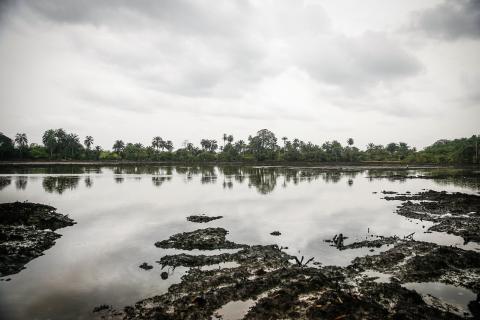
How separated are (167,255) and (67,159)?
171 metres

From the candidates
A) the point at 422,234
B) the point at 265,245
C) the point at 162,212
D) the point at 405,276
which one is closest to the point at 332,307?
the point at 405,276

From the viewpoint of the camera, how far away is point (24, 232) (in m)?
22.9

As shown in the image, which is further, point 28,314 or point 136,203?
point 136,203

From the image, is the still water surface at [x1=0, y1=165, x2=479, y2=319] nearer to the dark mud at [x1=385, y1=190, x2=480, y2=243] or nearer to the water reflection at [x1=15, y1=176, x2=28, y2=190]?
the water reflection at [x1=15, y1=176, x2=28, y2=190]

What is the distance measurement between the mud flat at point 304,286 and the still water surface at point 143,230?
1416 millimetres

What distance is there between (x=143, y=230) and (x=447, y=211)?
109 ft

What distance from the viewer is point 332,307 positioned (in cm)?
1189

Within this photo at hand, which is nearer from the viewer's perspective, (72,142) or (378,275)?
(378,275)

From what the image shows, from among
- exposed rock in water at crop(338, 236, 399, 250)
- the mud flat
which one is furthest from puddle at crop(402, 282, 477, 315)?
exposed rock in water at crop(338, 236, 399, 250)

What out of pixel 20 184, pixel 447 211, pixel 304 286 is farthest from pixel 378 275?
pixel 20 184

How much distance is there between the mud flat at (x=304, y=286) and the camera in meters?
12.0

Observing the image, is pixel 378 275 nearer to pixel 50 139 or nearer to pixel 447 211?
pixel 447 211

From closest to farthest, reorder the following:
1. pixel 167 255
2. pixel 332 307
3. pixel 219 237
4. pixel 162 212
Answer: pixel 332 307
pixel 167 255
pixel 219 237
pixel 162 212

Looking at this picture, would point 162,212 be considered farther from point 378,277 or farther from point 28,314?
point 378,277
